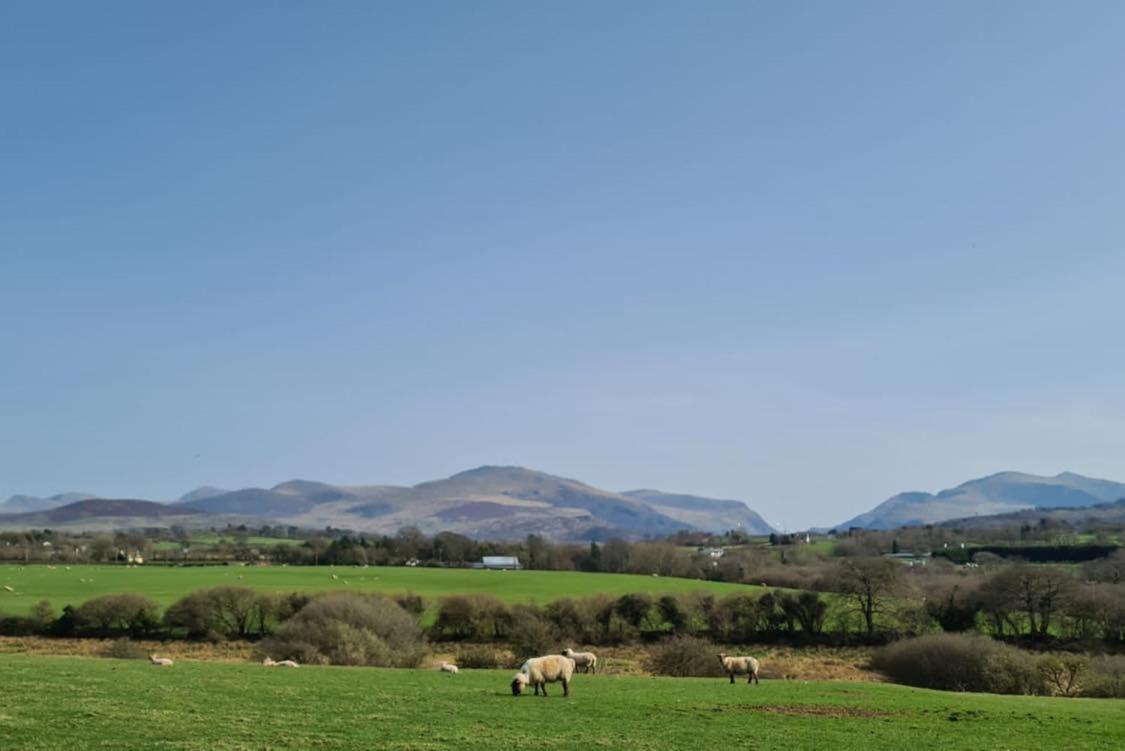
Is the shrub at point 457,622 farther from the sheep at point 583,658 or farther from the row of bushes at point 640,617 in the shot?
the sheep at point 583,658

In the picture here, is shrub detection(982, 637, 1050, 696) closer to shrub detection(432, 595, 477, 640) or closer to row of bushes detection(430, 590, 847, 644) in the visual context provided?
row of bushes detection(430, 590, 847, 644)

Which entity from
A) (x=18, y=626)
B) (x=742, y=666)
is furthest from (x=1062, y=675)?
(x=18, y=626)

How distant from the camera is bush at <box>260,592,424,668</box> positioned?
175 feet

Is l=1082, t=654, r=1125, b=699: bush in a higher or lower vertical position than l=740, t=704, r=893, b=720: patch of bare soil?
lower

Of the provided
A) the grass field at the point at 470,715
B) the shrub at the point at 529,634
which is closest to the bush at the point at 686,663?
the shrub at the point at 529,634

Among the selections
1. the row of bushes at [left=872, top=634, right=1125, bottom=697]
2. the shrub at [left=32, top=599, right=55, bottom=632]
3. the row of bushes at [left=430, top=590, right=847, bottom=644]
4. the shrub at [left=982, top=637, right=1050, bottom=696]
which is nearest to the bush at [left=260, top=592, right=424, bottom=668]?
the row of bushes at [left=430, top=590, right=847, bottom=644]

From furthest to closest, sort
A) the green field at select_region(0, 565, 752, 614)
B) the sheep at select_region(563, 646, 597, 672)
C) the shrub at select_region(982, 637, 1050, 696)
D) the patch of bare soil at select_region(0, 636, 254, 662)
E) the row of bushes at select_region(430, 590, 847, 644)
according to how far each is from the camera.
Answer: the green field at select_region(0, 565, 752, 614) < the row of bushes at select_region(430, 590, 847, 644) < the patch of bare soil at select_region(0, 636, 254, 662) < the shrub at select_region(982, 637, 1050, 696) < the sheep at select_region(563, 646, 597, 672)

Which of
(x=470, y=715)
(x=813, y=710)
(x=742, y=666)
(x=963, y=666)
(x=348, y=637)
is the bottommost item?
(x=963, y=666)

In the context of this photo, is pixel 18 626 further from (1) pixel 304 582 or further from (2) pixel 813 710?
(2) pixel 813 710

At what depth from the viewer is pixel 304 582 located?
125250mm

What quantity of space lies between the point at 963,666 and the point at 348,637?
1564 inches

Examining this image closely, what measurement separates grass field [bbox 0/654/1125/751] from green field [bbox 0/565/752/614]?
71.2 m

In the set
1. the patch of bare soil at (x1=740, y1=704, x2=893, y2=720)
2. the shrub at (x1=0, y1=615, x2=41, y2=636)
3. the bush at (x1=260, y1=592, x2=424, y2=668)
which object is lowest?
the shrub at (x1=0, y1=615, x2=41, y2=636)

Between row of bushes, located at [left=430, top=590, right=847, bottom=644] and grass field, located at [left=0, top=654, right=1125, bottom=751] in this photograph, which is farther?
row of bushes, located at [left=430, top=590, right=847, bottom=644]
